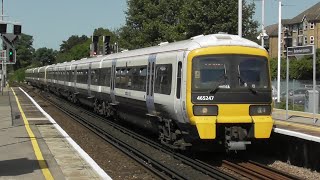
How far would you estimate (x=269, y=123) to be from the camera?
11.5 meters

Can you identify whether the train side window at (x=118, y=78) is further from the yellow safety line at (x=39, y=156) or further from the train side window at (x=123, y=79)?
the yellow safety line at (x=39, y=156)

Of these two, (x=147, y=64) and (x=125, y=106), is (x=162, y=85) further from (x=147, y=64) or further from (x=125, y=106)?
(x=125, y=106)

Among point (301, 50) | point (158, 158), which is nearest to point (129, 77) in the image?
point (158, 158)

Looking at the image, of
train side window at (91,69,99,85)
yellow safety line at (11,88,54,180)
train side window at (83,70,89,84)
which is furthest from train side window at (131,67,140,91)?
train side window at (83,70,89,84)

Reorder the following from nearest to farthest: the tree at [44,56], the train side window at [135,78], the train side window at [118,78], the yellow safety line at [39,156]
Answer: the yellow safety line at [39,156] → the train side window at [135,78] → the train side window at [118,78] → the tree at [44,56]

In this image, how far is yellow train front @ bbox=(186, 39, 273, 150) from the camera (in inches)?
441

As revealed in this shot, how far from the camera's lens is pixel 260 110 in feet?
38.2

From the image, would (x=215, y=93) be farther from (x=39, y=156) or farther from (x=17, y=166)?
(x=17, y=166)

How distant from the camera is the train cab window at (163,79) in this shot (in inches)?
498

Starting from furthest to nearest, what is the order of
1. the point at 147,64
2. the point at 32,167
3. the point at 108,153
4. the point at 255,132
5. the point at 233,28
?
the point at 233,28, the point at 147,64, the point at 108,153, the point at 255,132, the point at 32,167

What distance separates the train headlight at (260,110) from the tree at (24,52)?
568ft

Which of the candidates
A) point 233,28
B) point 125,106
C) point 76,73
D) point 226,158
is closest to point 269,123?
point 226,158

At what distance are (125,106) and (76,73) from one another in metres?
13.8

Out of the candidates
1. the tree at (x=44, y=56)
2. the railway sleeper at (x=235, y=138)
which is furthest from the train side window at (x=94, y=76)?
the tree at (x=44, y=56)
